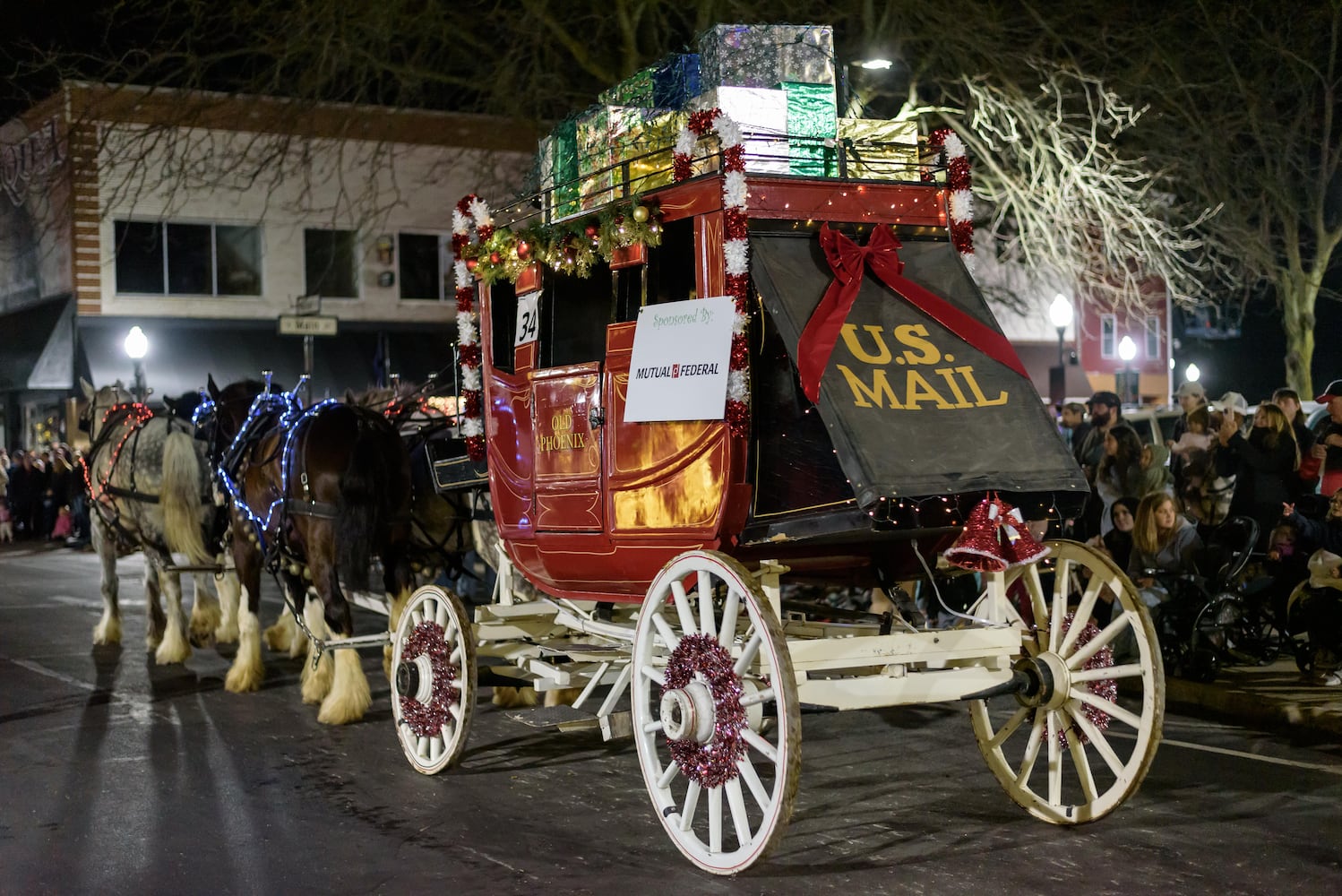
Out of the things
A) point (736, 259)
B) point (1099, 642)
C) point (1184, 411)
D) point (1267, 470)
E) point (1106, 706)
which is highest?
point (736, 259)

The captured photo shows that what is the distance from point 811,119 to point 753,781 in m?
3.09

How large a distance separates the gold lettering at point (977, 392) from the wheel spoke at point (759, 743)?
1.67 metres

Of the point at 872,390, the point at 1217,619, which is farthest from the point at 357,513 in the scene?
the point at 1217,619

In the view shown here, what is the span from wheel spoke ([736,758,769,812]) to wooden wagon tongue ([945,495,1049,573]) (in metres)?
1.10

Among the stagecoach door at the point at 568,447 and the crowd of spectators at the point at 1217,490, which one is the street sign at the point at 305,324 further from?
the stagecoach door at the point at 568,447

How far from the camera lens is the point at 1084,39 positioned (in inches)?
617

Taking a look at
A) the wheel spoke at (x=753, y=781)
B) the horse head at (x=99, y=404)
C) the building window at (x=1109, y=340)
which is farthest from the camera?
the building window at (x=1109, y=340)

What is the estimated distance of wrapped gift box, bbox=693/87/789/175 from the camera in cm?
661

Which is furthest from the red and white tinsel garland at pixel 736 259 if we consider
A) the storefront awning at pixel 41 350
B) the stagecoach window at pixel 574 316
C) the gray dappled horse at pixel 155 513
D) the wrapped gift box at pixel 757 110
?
the storefront awning at pixel 41 350

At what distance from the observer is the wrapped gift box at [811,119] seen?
21.8 feet

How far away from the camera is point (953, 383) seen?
600cm

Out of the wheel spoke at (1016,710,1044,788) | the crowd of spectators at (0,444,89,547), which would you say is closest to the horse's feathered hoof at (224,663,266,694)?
the wheel spoke at (1016,710,1044,788)

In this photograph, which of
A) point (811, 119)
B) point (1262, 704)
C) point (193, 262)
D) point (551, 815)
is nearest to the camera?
point (551, 815)

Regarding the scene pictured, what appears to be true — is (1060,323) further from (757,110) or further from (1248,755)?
(757,110)
